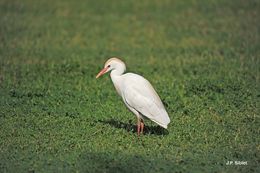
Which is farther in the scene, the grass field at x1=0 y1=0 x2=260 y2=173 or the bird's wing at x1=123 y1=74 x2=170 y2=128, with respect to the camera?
the bird's wing at x1=123 y1=74 x2=170 y2=128

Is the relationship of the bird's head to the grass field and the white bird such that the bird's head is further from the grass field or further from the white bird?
the grass field

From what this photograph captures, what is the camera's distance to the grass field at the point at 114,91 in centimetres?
729

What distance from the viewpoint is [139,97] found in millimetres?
7887

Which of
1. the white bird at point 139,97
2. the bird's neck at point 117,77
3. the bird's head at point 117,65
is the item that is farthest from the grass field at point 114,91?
the bird's head at point 117,65

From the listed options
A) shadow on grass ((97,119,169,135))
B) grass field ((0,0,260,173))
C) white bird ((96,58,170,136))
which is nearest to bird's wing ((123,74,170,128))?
white bird ((96,58,170,136))

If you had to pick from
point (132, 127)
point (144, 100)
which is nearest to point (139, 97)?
point (144, 100)

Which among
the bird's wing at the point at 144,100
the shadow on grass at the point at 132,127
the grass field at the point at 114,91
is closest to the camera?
the grass field at the point at 114,91

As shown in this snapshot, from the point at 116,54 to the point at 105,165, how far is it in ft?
20.4

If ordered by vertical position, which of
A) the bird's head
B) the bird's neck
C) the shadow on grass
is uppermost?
the bird's head

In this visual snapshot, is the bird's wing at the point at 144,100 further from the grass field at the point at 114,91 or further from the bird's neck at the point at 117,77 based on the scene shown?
the grass field at the point at 114,91

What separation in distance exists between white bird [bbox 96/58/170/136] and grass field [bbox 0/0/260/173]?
0.92ft

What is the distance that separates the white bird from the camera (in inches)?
307

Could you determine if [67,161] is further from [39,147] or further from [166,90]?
[166,90]

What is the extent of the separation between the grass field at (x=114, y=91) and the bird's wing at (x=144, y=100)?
30cm
